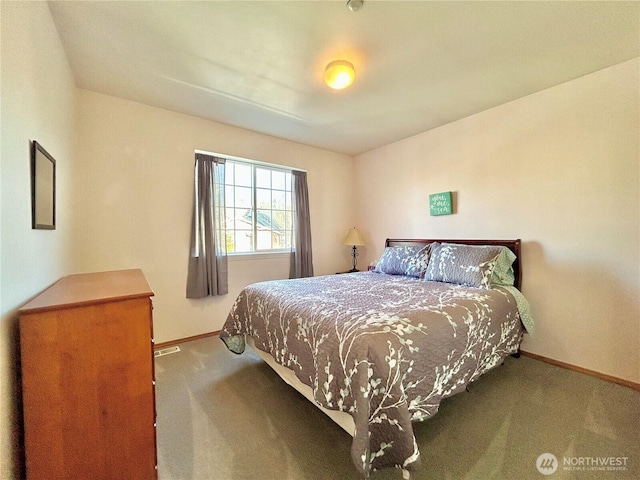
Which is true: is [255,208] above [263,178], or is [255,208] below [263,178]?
below

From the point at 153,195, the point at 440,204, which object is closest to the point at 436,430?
the point at 440,204

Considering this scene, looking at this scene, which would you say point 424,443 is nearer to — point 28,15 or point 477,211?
point 477,211

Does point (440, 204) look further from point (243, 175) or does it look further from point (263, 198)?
point (243, 175)

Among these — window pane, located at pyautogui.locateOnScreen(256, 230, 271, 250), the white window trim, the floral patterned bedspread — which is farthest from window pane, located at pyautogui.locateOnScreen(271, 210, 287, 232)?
the floral patterned bedspread

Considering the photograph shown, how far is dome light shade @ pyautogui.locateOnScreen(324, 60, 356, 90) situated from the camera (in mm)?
1905

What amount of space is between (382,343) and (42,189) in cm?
200

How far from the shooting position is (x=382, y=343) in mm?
1269

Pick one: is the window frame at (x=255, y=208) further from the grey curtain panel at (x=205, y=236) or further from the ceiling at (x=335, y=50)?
the ceiling at (x=335, y=50)

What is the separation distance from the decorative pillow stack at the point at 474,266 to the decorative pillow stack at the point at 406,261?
207 millimetres

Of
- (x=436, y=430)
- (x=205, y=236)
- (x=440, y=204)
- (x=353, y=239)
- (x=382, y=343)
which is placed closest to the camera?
(x=382, y=343)

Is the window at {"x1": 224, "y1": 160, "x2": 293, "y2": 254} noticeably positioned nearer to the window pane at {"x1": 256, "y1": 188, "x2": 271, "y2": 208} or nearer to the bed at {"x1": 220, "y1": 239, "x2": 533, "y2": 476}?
the window pane at {"x1": 256, "y1": 188, "x2": 271, "y2": 208}

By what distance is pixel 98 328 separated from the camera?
41.6 inches

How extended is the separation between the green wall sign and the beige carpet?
1.77m

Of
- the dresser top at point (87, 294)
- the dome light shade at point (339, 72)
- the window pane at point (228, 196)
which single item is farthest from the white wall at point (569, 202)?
the dresser top at point (87, 294)
